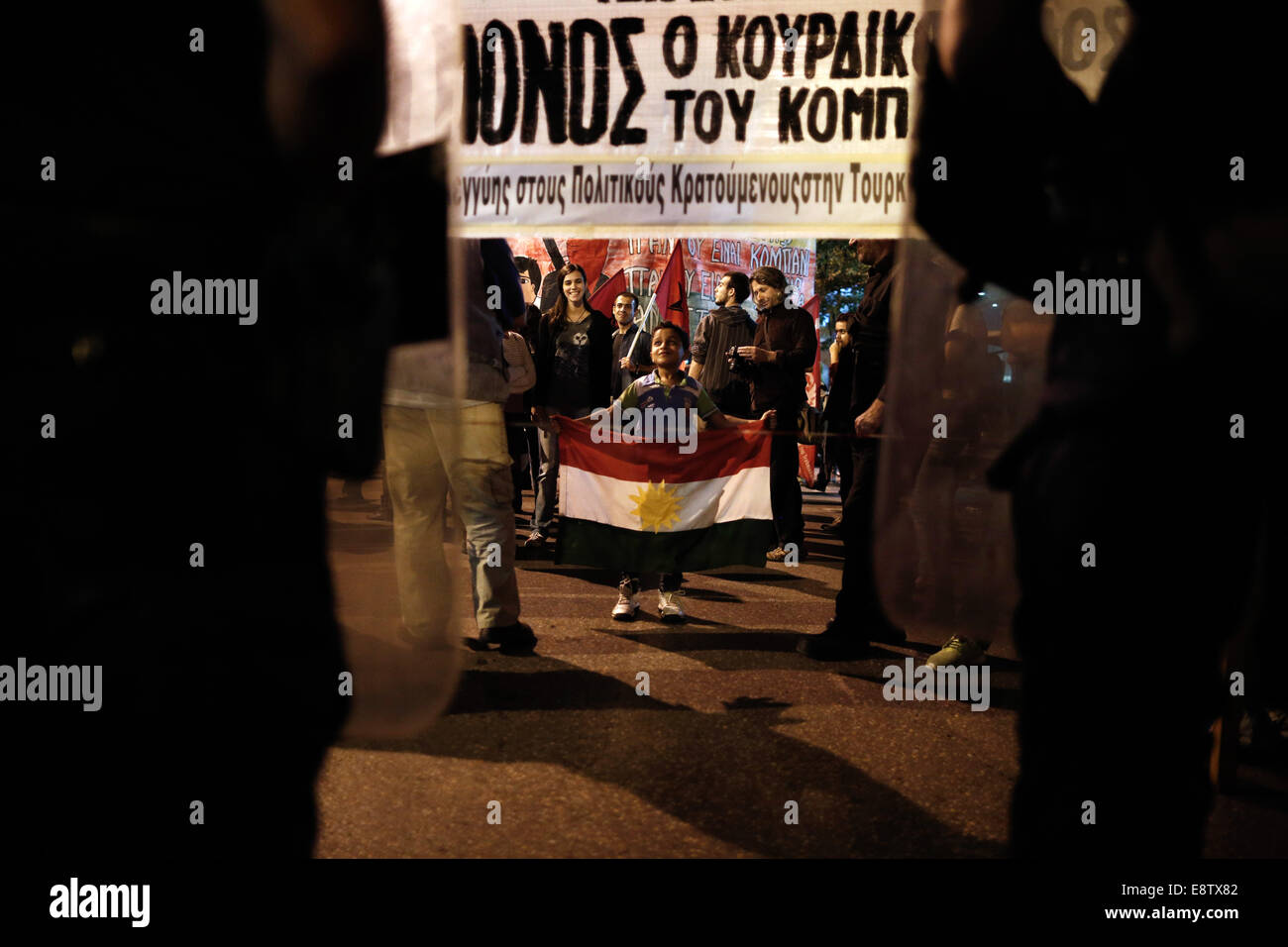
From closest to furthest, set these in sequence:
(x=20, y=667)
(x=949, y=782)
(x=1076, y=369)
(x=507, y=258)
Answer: (x=20, y=667) → (x=1076, y=369) → (x=949, y=782) → (x=507, y=258)

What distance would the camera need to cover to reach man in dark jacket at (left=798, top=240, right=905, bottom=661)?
451cm

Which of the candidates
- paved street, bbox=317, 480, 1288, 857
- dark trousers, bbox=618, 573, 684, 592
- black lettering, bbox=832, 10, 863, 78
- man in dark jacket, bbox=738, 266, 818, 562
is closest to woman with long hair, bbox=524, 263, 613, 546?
man in dark jacket, bbox=738, 266, 818, 562

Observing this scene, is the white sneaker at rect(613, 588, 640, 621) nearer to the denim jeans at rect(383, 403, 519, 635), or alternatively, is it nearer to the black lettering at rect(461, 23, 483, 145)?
the denim jeans at rect(383, 403, 519, 635)

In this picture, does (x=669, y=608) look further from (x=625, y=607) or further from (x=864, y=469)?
(x=864, y=469)

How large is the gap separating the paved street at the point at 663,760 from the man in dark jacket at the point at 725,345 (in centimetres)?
313

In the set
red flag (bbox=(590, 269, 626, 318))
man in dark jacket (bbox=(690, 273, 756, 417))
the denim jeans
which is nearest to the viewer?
the denim jeans

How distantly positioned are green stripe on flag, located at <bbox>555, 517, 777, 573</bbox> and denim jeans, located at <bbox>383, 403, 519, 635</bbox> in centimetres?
83

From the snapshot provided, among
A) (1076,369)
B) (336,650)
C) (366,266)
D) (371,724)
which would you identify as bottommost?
(371,724)

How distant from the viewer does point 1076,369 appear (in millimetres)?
1465

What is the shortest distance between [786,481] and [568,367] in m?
2.07
